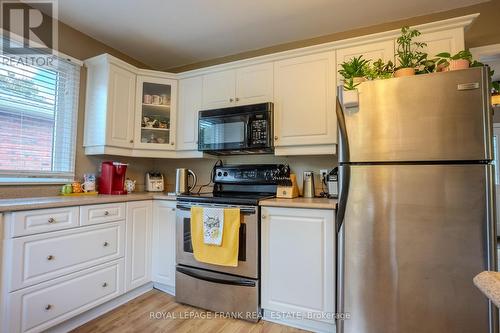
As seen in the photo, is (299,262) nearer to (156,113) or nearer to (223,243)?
(223,243)

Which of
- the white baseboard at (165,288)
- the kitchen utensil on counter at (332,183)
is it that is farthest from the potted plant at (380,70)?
the white baseboard at (165,288)

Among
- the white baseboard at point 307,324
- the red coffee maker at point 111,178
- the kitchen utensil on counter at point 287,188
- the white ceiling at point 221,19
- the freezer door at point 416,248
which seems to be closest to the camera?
the freezer door at point 416,248

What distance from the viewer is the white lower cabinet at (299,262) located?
1.71 meters

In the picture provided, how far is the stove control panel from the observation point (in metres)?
2.28

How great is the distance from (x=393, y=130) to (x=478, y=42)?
1.31 meters

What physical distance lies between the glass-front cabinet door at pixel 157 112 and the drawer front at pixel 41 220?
1033 mm

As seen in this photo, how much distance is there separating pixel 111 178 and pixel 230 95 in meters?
1.36

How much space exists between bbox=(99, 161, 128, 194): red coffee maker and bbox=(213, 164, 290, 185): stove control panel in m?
0.91

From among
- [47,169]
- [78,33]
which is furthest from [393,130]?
[78,33]

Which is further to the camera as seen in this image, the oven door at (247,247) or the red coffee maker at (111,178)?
the red coffee maker at (111,178)

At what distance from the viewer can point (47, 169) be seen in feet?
7.04

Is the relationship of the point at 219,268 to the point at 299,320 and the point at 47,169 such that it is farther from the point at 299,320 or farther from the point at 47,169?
the point at 47,169

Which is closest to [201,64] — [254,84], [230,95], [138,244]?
[230,95]

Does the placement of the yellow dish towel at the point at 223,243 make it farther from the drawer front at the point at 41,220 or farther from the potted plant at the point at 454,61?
the potted plant at the point at 454,61
